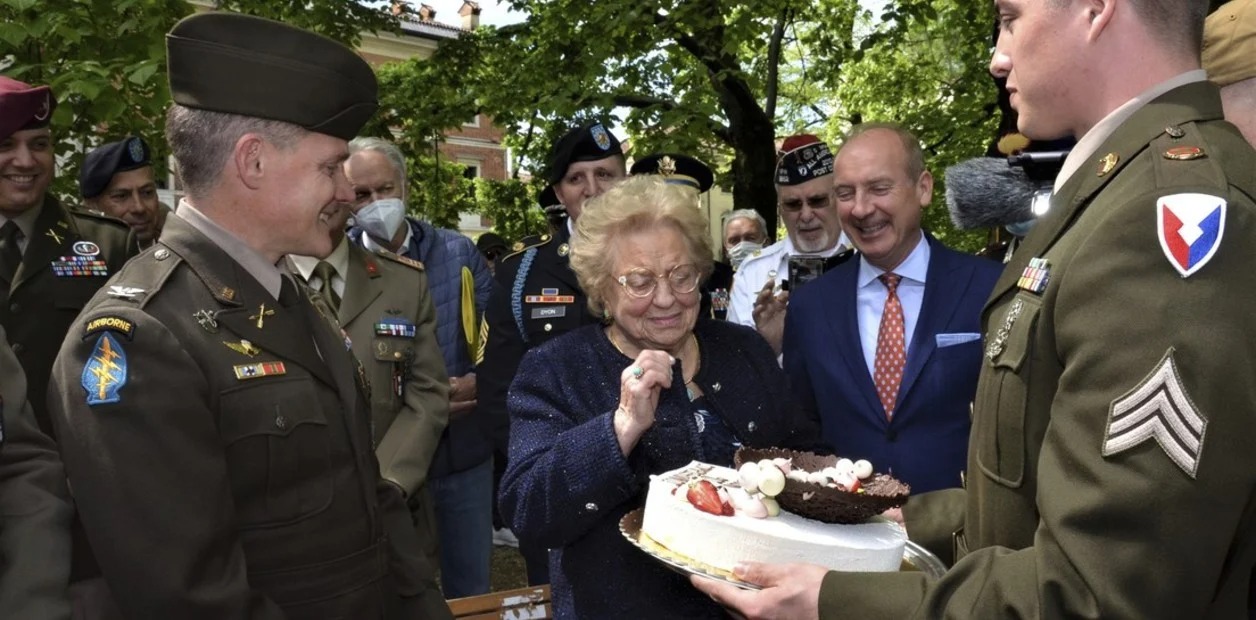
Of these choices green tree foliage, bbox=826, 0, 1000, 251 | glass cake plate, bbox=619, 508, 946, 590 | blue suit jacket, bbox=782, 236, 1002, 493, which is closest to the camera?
glass cake plate, bbox=619, 508, 946, 590

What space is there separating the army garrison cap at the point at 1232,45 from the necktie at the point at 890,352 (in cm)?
159

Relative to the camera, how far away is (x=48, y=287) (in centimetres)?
451

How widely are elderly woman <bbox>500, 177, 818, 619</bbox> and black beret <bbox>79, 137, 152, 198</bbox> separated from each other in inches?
143

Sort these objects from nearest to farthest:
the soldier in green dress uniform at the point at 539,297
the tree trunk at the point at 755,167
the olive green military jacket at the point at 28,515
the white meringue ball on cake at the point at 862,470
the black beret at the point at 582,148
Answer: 1. the olive green military jacket at the point at 28,515
2. the white meringue ball on cake at the point at 862,470
3. the soldier in green dress uniform at the point at 539,297
4. the black beret at the point at 582,148
5. the tree trunk at the point at 755,167

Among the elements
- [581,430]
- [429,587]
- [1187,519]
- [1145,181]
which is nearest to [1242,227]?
[1145,181]

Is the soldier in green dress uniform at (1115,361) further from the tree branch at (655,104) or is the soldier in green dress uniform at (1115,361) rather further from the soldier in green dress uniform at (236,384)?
the tree branch at (655,104)

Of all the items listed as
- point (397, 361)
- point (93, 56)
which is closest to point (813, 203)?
point (397, 361)

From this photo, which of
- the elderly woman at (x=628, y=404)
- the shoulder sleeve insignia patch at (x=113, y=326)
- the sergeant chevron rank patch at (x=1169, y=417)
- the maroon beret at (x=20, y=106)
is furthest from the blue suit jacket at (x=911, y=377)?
the maroon beret at (x=20, y=106)

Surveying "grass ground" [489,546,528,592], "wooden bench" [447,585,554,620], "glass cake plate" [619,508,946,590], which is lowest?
"grass ground" [489,546,528,592]

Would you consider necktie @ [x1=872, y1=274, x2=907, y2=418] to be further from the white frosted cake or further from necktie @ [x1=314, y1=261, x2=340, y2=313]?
necktie @ [x1=314, y1=261, x2=340, y2=313]

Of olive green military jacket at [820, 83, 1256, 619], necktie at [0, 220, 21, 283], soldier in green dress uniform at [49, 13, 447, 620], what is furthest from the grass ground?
olive green military jacket at [820, 83, 1256, 619]

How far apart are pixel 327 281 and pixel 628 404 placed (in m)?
2.23

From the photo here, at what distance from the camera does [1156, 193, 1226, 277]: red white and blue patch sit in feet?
4.85

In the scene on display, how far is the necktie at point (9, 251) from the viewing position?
4461 millimetres
